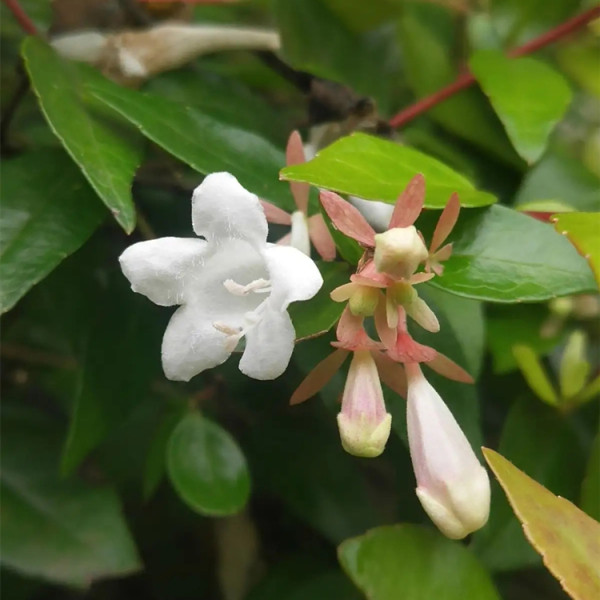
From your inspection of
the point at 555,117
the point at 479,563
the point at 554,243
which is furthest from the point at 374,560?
the point at 555,117

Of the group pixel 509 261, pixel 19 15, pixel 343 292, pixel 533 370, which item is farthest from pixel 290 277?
pixel 19 15

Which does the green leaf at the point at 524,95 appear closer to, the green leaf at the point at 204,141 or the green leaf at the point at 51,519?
the green leaf at the point at 204,141

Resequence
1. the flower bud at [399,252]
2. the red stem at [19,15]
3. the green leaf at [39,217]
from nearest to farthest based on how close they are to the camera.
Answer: the flower bud at [399,252] → the green leaf at [39,217] → the red stem at [19,15]

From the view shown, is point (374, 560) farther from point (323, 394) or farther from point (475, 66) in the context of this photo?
point (475, 66)

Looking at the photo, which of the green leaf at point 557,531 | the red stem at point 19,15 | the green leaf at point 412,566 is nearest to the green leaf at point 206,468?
the green leaf at point 412,566

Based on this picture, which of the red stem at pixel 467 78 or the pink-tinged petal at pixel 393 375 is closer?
the pink-tinged petal at pixel 393 375

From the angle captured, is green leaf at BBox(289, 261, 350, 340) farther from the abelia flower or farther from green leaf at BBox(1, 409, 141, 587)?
green leaf at BBox(1, 409, 141, 587)

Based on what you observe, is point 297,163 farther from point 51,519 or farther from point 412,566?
point 51,519

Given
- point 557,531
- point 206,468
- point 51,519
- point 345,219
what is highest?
point 345,219
